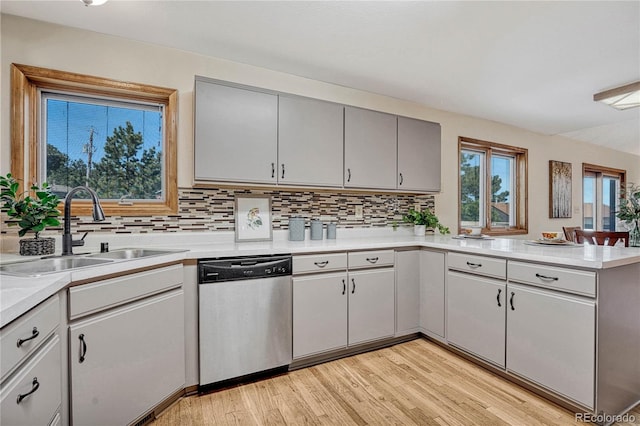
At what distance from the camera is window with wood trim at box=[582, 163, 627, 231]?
17.7 ft

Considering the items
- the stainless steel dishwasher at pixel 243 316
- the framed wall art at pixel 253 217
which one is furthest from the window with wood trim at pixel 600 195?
the stainless steel dishwasher at pixel 243 316

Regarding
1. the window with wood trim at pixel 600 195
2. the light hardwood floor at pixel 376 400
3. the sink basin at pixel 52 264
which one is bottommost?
the light hardwood floor at pixel 376 400

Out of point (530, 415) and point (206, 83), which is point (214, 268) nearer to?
point (206, 83)

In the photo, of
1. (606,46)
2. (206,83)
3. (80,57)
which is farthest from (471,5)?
(80,57)

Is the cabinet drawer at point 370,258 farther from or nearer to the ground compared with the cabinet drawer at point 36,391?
farther from the ground

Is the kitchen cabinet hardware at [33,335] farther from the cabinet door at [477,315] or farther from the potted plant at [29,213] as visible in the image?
the cabinet door at [477,315]

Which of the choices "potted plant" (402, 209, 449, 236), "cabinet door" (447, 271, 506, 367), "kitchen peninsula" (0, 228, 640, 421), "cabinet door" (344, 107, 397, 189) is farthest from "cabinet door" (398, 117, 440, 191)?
"cabinet door" (447, 271, 506, 367)

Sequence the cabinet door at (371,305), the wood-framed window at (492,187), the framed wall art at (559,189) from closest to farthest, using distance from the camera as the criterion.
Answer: the cabinet door at (371,305) → the wood-framed window at (492,187) → the framed wall art at (559,189)

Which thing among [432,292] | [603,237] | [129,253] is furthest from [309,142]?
[603,237]

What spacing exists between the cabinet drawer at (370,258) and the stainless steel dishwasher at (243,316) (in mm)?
540

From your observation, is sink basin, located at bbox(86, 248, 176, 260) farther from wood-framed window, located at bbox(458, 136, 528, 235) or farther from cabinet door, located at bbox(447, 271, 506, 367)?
wood-framed window, located at bbox(458, 136, 528, 235)

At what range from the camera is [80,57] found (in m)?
2.09

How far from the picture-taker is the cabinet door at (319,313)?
2.21 meters

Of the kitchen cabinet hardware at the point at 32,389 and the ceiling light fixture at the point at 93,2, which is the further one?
the ceiling light fixture at the point at 93,2
